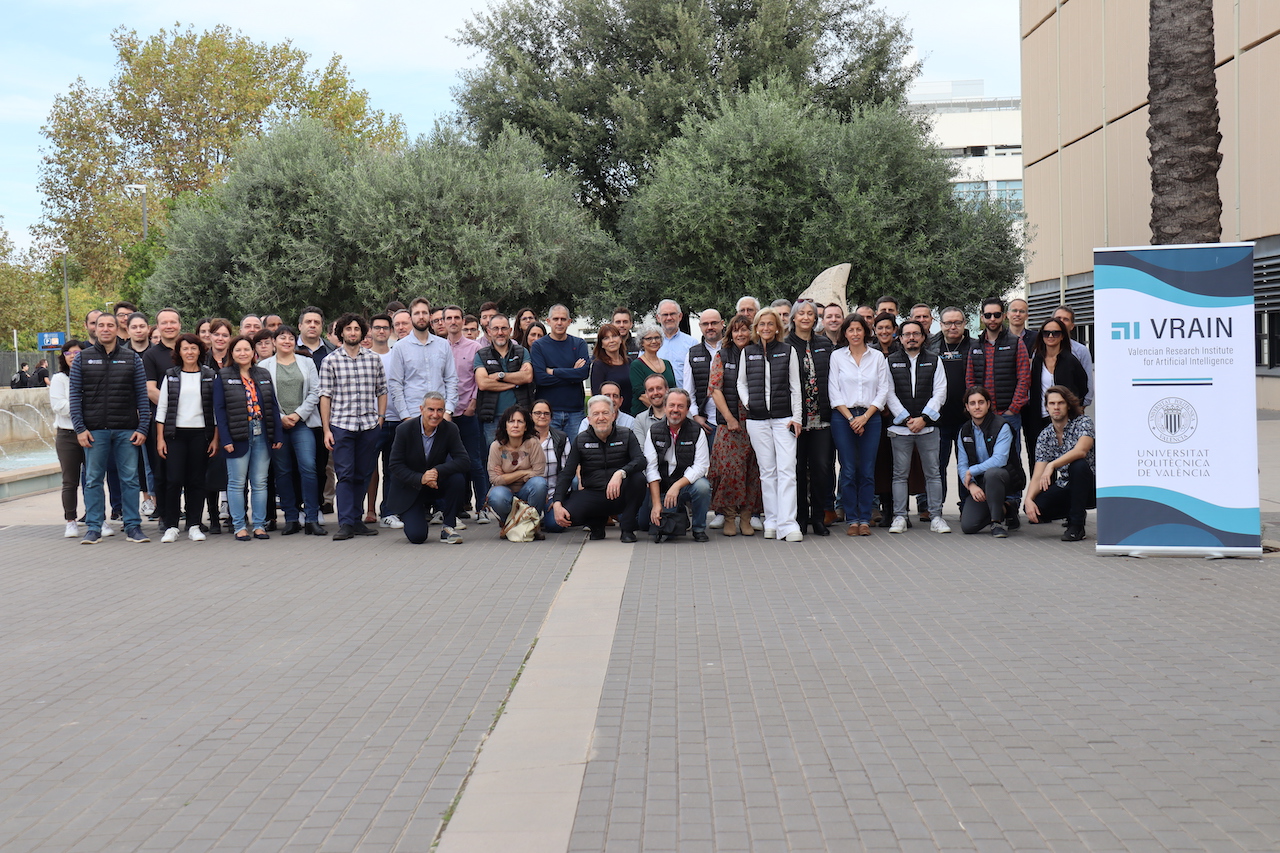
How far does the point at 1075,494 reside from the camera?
365 inches

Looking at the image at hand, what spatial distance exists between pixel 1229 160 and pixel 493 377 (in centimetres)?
1908

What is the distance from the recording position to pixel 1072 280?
109 ft

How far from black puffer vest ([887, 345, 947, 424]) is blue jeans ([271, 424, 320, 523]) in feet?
17.4

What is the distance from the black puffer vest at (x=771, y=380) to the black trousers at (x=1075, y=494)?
7.40ft

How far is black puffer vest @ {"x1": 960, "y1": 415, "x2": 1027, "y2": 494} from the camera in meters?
9.74

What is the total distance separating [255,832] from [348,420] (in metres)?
6.81

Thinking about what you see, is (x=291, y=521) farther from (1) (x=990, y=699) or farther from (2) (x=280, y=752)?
(1) (x=990, y=699)

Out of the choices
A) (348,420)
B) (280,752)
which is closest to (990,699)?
(280,752)

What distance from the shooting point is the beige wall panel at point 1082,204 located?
3055 centimetres

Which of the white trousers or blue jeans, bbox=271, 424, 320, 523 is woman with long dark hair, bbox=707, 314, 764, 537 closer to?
the white trousers

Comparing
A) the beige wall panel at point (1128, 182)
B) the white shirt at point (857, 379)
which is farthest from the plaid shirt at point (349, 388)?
the beige wall panel at point (1128, 182)

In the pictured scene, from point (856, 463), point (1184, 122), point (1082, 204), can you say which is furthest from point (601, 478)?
point (1082, 204)

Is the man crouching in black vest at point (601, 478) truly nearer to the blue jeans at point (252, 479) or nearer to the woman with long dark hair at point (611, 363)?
the woman with long dark hair at point (611, 363)

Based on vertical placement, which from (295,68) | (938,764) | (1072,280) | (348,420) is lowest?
(938,764)
